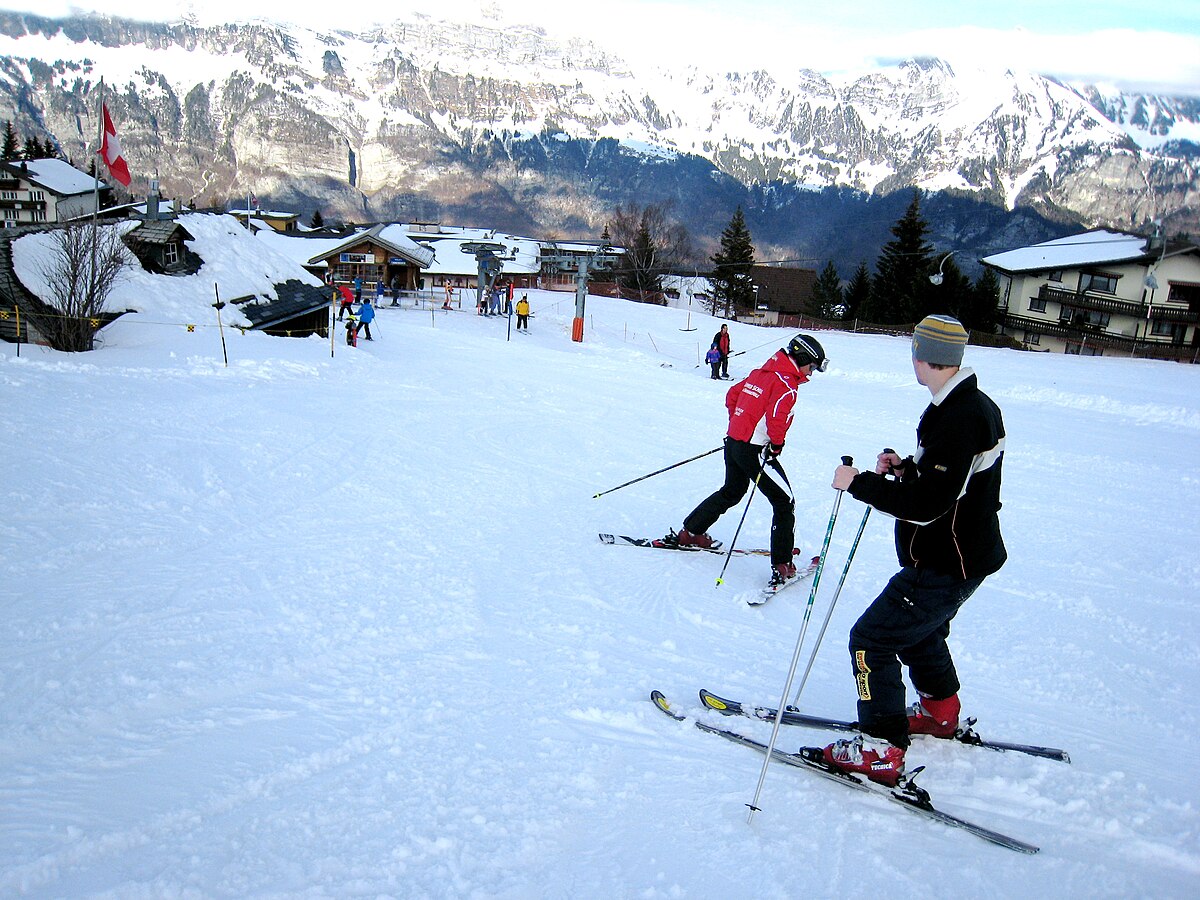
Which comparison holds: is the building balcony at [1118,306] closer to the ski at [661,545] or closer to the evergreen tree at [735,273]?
the evergreen tree at [735,273]

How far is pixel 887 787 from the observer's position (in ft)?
10.5

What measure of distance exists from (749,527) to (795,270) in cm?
9227

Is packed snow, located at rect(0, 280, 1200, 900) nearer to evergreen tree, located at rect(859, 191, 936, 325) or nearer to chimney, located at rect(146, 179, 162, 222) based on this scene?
chimney, located at rect(146, 179, 162, 222)

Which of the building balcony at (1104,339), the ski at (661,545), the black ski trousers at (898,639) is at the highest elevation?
the building balcony at (1104,339)

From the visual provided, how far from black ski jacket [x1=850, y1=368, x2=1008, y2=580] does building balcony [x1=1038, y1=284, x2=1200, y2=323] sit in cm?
4304

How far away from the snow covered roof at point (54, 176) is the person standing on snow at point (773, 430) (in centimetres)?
6679

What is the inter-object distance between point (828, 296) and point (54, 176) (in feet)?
224

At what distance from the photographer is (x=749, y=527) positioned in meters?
7.14

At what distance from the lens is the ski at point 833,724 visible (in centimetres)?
357

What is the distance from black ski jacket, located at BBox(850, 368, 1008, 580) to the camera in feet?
9.34

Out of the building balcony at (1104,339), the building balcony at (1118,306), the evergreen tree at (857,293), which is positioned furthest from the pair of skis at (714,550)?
the evergreen tree at (857,293)

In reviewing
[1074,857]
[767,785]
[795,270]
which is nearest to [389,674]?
[767,785]

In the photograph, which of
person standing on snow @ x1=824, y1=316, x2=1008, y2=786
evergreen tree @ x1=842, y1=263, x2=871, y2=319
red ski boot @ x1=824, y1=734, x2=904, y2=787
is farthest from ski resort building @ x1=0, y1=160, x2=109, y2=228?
red ski boot @ x1=824, y1=734, x2=904, y2=787

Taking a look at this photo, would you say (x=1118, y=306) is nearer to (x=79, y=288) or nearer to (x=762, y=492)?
(x=762, y=492)
